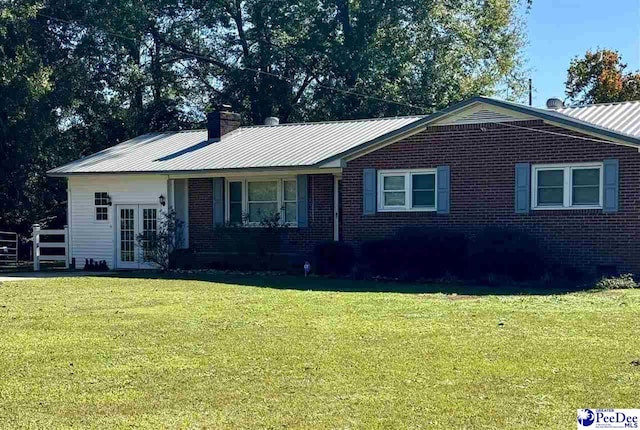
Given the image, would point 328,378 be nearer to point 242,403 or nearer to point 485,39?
point 242,403

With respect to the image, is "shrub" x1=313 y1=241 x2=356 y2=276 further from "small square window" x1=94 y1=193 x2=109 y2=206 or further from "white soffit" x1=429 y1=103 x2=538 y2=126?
"small square window" x1=94 y1=193 x2=109 y2=206

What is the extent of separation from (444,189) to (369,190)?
1.99 metres

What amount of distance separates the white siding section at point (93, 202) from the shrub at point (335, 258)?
19.7 ft

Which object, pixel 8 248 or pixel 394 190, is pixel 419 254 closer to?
pixel 394 190

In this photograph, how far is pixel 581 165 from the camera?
17.6m

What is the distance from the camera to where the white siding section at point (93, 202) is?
23844 mm

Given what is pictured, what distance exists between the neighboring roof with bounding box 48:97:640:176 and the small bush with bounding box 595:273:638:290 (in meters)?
2.91

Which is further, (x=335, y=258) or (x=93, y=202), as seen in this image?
(x=93, y=202)

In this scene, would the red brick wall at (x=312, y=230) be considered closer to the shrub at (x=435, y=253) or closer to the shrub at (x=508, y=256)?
the shrub at (x=435, y=253)

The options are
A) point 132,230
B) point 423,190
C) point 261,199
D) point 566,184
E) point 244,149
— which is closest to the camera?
point 566,184

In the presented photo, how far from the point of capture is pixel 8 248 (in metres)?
29.3

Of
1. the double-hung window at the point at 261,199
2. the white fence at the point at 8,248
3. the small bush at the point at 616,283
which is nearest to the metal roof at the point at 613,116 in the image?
the small bush at the point at 616,283

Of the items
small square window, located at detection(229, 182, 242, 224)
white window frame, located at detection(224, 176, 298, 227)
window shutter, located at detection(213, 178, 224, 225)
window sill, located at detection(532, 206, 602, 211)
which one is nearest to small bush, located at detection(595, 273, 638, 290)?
window sill, located at detection(532, 206, 602, 211)

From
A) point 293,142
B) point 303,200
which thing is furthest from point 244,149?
point 303,200
